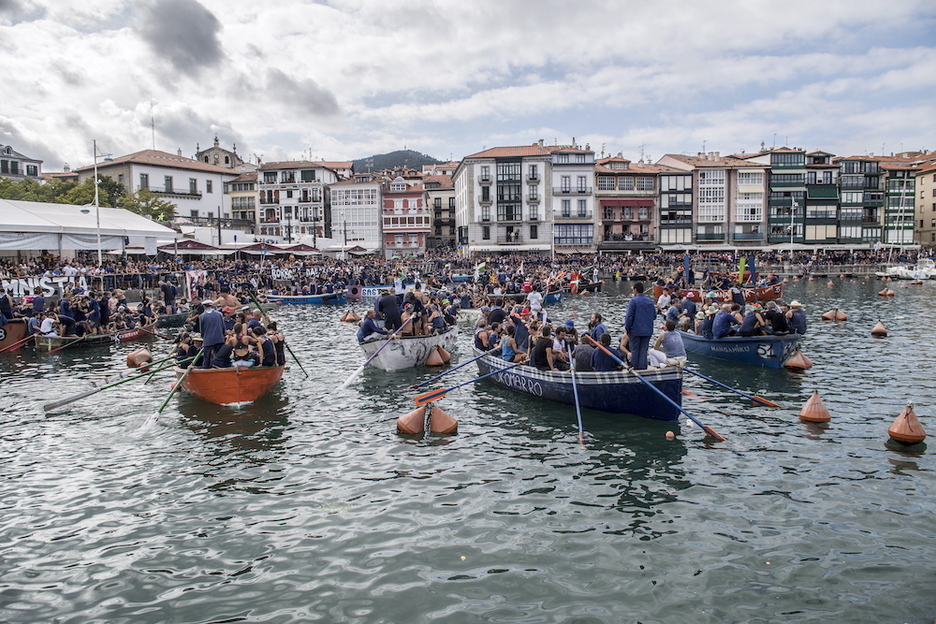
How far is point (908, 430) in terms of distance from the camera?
12.0m

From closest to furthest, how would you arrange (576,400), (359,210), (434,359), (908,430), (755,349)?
(908,430) → (576,400) → (755,349) → (434,359) → (359,210)

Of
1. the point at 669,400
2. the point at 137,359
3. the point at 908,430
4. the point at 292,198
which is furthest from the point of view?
the point at 292,198

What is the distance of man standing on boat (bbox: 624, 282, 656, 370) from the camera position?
43.8 feet

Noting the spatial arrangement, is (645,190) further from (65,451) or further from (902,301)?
(65,451)

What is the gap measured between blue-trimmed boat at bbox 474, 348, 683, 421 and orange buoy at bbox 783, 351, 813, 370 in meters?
8.21

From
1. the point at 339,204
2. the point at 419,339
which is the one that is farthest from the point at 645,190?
the point at 419,339

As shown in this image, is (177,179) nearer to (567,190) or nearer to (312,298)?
(567,190)

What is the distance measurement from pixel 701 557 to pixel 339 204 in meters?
88.0

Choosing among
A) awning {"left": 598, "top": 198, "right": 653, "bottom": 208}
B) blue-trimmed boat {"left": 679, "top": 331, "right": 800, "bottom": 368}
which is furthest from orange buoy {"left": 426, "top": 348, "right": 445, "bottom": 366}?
awning {"left": 598, "top": 198, "right": 653, "bottom": 208}

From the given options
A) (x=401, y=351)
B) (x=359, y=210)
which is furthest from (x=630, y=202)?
(x=401, y=351)

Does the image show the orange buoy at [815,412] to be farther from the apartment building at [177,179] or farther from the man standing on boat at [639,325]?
the apartment building at [177,179]

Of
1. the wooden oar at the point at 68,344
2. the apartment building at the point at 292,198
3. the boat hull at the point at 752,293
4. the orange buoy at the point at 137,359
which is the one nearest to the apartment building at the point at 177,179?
the apartment building at the point at 292,198

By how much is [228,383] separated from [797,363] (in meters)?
16.5

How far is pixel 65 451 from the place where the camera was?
40.9ft
